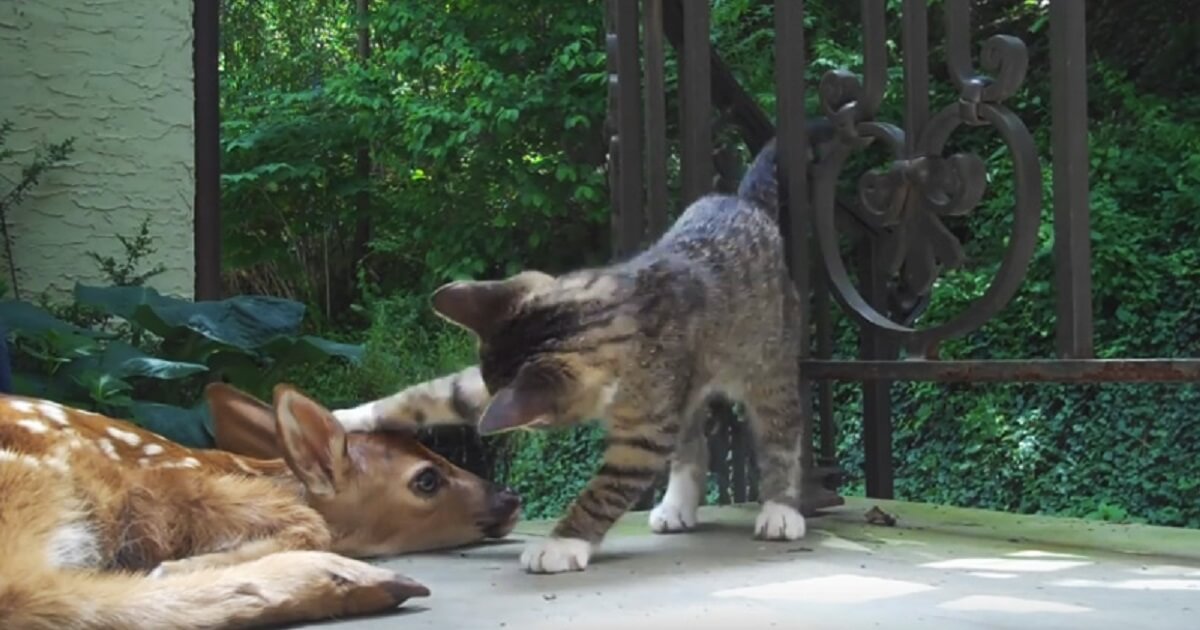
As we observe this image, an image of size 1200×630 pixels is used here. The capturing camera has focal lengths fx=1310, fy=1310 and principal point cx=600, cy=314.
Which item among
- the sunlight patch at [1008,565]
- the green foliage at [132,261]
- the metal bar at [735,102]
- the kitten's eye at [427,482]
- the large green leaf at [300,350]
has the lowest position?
the sunlight patch at [1008,565]

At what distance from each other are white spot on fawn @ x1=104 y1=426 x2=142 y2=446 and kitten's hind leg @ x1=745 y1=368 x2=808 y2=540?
1.45m

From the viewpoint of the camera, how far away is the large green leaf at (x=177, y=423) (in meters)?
3.60

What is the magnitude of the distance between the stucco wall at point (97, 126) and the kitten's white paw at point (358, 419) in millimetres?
1800

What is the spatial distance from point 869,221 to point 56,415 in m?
2.22

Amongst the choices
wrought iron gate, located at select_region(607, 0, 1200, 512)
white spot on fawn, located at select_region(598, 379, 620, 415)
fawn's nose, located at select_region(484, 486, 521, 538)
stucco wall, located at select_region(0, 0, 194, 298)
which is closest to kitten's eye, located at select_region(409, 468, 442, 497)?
fawn's nose, located at select_region(484, 486, 521, 538)

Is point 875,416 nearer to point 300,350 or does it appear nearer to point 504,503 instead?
point 504,503

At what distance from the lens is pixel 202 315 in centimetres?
403

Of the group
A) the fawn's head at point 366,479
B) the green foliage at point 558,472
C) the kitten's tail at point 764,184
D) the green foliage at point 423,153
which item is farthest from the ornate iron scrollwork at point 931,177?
the green foliage at point 423,153

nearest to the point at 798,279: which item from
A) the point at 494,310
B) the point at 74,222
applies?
the point at 494,310

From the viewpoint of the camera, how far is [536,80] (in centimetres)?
904

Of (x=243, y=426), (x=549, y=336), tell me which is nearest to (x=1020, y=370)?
(x=549, y=336)

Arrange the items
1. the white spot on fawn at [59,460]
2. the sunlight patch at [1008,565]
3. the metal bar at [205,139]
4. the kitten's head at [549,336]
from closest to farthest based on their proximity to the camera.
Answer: the white spot on fawn at [59,460], the sunlight patch at [1008,565], the kitten's head at [549,336], the metal bar at [205,139]

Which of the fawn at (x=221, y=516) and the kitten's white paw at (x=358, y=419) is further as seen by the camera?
the kitten's white paw at (x=358, y=419)

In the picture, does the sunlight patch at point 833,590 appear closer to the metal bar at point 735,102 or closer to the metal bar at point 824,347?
the metal bar at point 824,347
